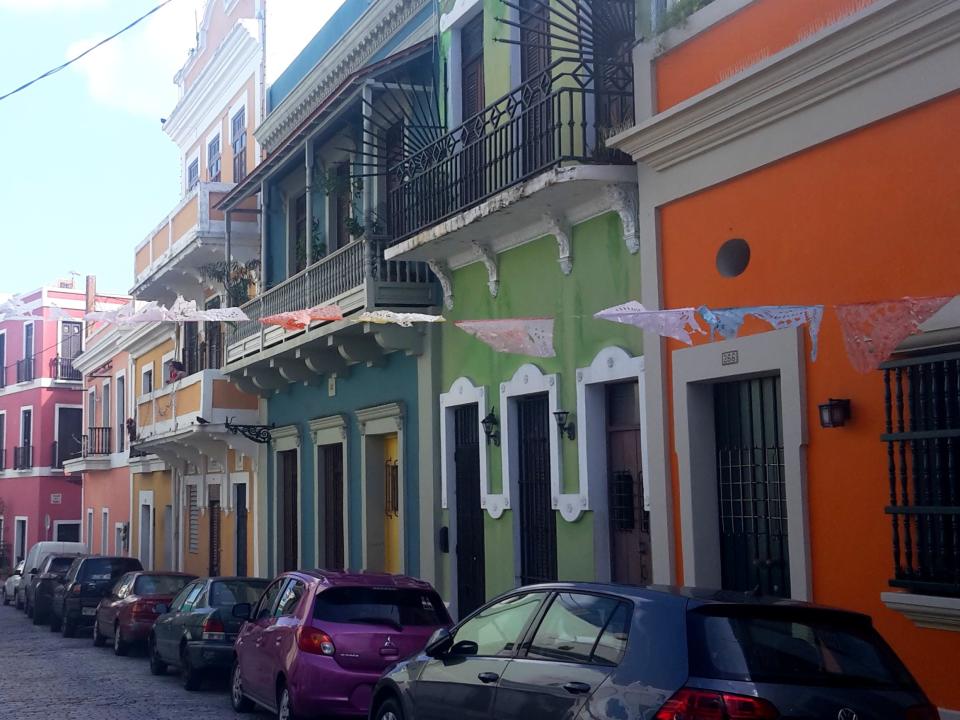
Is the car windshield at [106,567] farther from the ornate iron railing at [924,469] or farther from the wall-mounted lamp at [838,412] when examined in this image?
the ornate iron railing at [924,469]

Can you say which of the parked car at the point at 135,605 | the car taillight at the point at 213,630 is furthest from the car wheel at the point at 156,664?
the parked car at the point at 135,605

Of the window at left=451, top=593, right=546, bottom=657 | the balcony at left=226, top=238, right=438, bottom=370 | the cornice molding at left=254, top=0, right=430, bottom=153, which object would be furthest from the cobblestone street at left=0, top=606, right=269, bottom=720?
the cornice molding at left=254, top=0, right=430, bottom=153

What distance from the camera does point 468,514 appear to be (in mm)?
15344

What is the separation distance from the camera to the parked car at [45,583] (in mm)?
27234

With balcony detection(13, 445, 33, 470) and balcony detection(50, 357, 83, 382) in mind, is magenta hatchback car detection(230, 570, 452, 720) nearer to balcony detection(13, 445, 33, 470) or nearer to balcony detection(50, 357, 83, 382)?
balcony detection(50, 357, 83, 382)

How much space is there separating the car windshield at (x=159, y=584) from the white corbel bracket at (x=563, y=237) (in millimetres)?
9735

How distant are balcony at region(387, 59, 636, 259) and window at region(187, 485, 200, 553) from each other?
14737 mm

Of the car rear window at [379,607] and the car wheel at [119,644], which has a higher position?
the car rear window at [379,607]

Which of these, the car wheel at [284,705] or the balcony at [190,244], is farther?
the balcony at [190,244]

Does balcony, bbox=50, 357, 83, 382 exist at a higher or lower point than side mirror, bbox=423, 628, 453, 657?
higher

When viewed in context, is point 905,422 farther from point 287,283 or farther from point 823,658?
→ point 287,283

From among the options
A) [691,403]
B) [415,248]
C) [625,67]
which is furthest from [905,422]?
[415,248]

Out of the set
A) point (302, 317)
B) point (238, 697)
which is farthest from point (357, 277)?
point (238, 697)

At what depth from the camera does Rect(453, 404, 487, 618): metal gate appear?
15078mm
